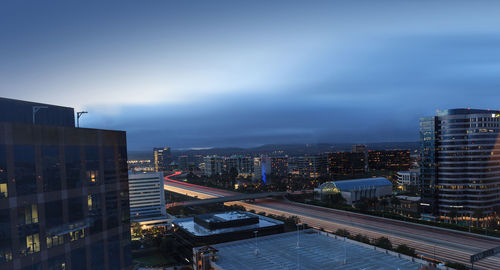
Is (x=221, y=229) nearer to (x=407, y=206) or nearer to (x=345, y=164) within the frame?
(x=407, y=206)

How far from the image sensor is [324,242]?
4481cm

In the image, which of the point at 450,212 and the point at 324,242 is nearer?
the point at 324,242

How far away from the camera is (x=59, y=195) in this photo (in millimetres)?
12031

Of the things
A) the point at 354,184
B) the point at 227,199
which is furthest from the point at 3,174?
the point at 354,184

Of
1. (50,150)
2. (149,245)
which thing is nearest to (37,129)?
(50,150)

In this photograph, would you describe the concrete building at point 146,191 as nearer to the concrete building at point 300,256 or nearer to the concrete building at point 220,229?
the concrete building at point 220,229

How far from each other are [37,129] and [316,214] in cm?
7655

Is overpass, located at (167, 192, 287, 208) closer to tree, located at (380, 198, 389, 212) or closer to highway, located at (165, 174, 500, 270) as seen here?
highway, located at (165, 174, 500, 270)

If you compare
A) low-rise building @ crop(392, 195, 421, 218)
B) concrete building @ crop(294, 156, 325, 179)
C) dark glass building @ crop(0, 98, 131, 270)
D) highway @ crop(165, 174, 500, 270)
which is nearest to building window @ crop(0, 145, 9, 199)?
dark glass building @ crop(0, 98, 131, 270)

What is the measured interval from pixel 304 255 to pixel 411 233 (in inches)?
1271

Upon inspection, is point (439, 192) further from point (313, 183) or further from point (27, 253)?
point (27, 253)

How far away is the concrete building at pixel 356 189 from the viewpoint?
9994 centimetres

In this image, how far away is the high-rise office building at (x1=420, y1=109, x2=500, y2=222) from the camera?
74.4m

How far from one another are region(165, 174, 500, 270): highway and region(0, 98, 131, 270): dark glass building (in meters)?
49.5
